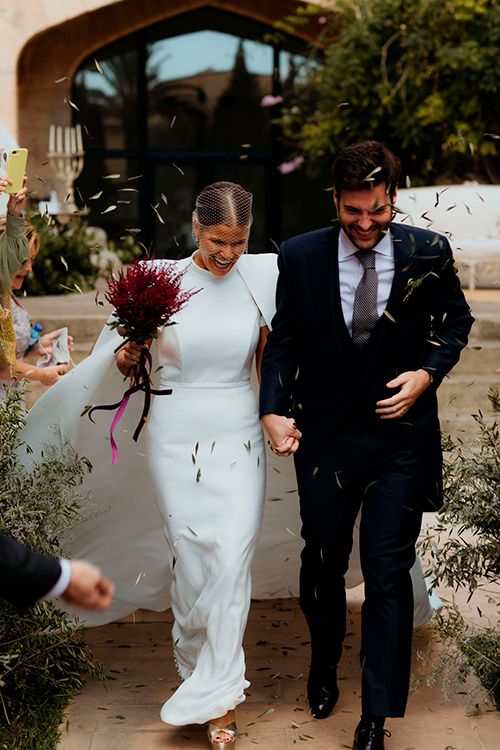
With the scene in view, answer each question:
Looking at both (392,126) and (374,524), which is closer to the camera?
(374,524)

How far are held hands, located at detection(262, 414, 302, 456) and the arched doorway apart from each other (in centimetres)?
1354

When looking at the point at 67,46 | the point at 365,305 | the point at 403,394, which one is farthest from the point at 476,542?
the point at 67,46

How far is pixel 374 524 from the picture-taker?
4.27 meters

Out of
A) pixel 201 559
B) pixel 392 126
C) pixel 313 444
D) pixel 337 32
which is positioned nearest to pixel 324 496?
pixel 313 444

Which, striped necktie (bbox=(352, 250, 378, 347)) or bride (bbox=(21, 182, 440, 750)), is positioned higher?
striped necktie (bbox=(352, 250, 378, 347))

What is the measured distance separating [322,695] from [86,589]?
2.15 m

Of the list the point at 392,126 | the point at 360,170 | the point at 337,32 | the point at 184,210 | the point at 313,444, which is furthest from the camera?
the point at 184,210

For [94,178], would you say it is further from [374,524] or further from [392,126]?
[374,524]

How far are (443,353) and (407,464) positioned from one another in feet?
1.31

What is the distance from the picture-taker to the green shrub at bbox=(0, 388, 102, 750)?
4250mm

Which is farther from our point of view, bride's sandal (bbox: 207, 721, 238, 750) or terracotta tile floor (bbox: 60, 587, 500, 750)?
terracotta tile floor (bbox: 60, 587, 500, 750)

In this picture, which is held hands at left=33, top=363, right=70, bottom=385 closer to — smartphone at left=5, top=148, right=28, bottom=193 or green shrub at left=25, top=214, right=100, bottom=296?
smartphone at left=5, top=148, right=28, bottom=193

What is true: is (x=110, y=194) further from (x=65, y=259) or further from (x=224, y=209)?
(x=224, y=209)

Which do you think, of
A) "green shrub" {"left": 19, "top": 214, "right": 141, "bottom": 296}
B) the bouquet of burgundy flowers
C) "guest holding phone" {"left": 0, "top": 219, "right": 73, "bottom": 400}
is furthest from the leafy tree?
the bouquet of burgundy flowers
